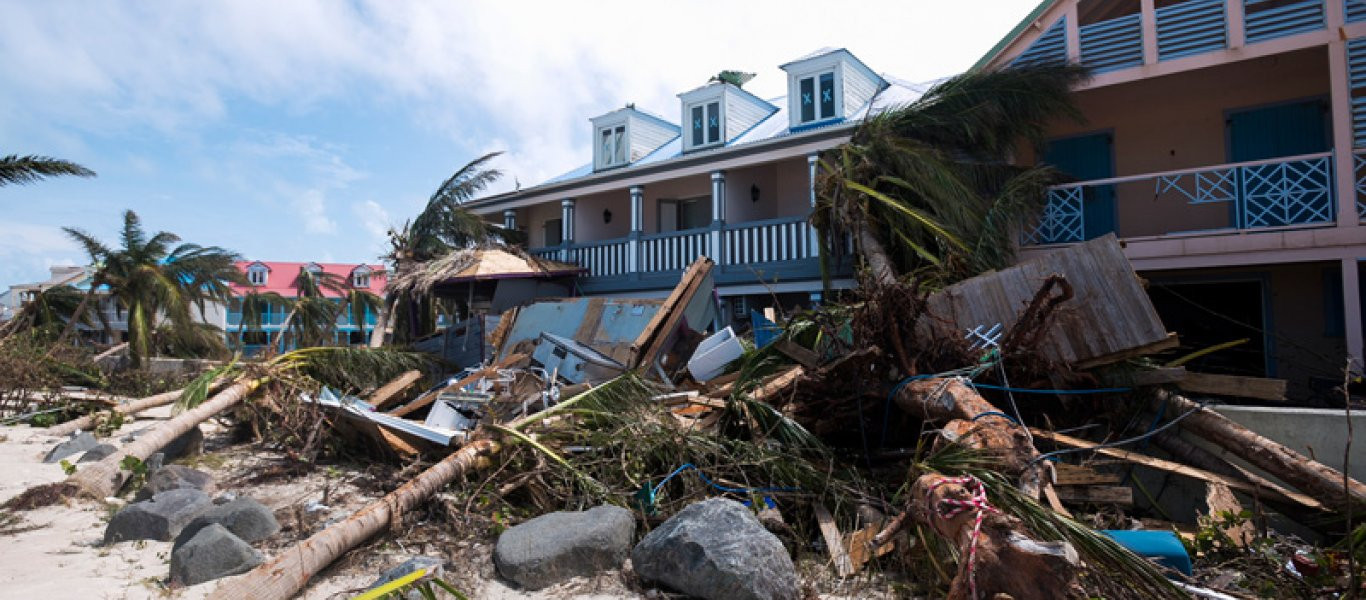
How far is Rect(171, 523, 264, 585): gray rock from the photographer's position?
4.34 metres

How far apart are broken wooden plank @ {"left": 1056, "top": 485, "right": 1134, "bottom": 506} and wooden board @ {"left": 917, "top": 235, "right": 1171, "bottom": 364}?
112 cm

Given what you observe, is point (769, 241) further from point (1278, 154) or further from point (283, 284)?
point (283, 284)

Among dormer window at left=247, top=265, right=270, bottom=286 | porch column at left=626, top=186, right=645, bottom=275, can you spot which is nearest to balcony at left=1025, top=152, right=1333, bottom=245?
porch column at left=626, top=186, right=645, bottom=275

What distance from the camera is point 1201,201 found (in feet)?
28.4

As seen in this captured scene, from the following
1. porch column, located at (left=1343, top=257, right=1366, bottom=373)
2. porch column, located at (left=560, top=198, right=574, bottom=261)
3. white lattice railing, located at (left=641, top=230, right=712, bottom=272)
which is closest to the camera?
porch column, located at (left=1343, top=257, right=1366, bottom=373)

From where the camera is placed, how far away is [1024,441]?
Result: 171 inches

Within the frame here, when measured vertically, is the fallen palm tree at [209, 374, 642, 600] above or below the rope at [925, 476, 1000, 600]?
below

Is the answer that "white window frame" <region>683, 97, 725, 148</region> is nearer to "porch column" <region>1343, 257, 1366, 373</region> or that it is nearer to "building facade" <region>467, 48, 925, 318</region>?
"building facade" <region>467, 48, 925, 318</region>

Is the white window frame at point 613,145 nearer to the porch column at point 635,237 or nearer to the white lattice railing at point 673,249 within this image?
the porch column at point 635,237

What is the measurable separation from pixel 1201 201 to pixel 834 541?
709cm

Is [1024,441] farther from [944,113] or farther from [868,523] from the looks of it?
[944,113]

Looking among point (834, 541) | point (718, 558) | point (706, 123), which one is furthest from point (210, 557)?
point (706, 123)

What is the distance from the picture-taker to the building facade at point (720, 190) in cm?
1318

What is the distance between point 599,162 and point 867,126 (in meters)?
9.51
